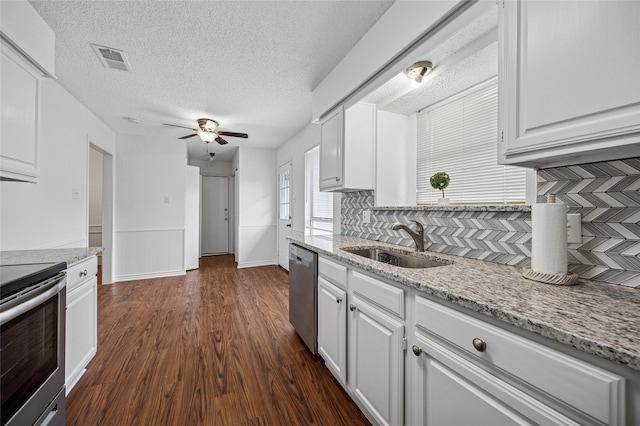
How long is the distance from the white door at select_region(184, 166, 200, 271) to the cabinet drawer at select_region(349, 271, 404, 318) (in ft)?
14.2

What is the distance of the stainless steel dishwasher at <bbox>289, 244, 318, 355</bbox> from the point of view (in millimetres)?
2025

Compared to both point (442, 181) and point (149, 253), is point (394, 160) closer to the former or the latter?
point (442, 181)

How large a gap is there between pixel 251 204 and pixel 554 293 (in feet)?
16.3

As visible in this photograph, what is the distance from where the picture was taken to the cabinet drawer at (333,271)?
5.32 feet

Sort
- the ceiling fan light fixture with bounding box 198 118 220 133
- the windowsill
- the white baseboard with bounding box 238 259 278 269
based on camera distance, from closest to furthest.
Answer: the windowsill, the ceiling fan light fixture with bounding box 198 118 220 133, the white baseboard with bounding box 238 259 278 269

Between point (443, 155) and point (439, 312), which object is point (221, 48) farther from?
point (439, 312)

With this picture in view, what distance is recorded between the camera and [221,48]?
2.06m

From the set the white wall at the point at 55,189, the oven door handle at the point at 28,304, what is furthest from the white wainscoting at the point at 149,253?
the oven door handle at the point at 28,304

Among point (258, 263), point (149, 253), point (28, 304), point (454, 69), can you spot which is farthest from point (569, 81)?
point (149, 253)

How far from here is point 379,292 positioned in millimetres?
1265

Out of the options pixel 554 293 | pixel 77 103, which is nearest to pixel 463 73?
pixel 554 293

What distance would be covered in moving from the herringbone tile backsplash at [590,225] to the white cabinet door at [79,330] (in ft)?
8.14

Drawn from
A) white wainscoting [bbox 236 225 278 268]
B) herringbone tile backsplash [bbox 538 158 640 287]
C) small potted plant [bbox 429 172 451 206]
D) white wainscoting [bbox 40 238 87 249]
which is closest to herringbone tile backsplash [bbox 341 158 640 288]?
herringbone tile backsplash [bbox 538 158 640 287]

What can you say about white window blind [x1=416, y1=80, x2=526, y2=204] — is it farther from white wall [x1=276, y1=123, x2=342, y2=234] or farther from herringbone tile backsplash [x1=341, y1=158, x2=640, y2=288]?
white wall [x1=276, y1=123, x2=342, y2=234]
